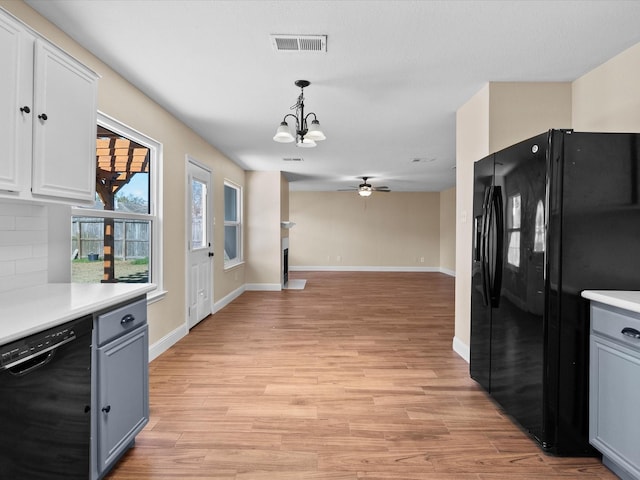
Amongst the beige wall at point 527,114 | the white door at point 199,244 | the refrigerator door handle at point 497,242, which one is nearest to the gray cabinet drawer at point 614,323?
the refrigerator door handle at point 497,242

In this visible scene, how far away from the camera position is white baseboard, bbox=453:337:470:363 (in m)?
3.63

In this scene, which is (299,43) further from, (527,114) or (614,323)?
(614,323)

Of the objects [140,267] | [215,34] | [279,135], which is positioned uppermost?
[215,34]

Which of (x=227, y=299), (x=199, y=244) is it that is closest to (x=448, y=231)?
(x=227, y=299)

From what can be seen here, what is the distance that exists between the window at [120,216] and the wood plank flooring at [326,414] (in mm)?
987

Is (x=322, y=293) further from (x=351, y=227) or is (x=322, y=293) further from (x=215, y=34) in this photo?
(x=215, y=34)

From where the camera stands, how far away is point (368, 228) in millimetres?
11711

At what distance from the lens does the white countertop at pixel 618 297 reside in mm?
1723

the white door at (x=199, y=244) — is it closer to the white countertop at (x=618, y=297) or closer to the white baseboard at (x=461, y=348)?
the white baseboard at (x=461, y=348)

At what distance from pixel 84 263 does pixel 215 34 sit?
1.89 metres

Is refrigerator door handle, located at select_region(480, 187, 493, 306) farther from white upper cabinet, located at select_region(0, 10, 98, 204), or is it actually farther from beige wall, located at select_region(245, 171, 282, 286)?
beige wall, located at select_region(245, 171, 282, 286)

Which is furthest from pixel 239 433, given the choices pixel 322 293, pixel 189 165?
pixel 322 293

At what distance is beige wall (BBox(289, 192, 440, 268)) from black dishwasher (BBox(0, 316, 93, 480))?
1015 centimetres

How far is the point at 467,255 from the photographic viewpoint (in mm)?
3600
